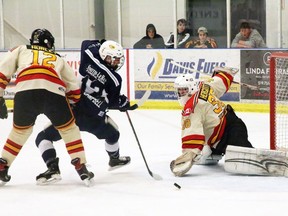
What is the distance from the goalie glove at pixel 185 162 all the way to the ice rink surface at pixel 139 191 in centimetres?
5

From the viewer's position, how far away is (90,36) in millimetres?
9930

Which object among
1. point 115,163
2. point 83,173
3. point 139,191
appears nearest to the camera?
point 139,191

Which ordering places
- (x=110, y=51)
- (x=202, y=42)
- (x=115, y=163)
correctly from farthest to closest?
(x=202, y=42) → (x=115, y=163) → (x=110, y=51)

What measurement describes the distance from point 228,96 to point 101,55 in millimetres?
3462

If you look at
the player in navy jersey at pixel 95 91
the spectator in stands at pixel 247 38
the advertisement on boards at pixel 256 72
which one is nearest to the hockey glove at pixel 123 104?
the player in navy jersey at pixel 95 91

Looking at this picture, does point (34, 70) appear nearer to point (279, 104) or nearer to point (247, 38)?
point (279, 104)

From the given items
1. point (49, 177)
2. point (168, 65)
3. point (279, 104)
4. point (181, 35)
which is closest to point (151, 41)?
point (181, 35)

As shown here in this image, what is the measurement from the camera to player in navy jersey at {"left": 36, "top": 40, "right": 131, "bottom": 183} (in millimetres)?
4469

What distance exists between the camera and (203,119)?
463 cm

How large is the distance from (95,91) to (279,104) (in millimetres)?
1663

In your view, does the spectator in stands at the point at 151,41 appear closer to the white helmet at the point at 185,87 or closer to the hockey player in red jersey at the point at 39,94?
the white helmet at the point at 185,87

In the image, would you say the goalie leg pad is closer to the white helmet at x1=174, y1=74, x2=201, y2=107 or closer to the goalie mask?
the white helmet at x1=174, y1=74, x2=201, y2=107

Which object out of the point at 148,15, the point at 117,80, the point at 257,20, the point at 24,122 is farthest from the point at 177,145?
the point at 148,15

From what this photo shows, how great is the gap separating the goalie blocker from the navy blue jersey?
780 millimetres
